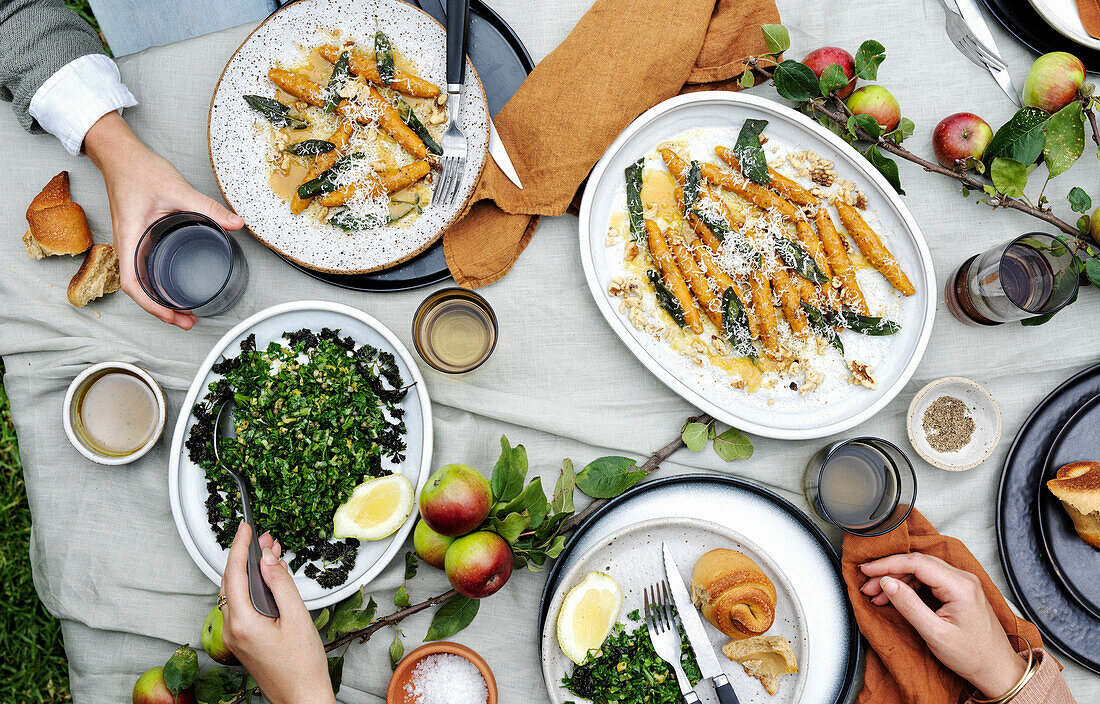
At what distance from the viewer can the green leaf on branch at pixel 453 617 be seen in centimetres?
155

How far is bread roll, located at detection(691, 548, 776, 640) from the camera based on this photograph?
1.48 metres

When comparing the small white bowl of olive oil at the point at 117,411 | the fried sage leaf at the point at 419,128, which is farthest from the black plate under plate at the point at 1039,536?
the small white bowl of olive oil at the point at 117,411

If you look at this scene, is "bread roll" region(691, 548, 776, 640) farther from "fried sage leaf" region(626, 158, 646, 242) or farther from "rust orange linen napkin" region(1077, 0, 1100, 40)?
"rust orange linen napkin" region(1077, 0, 1100, 40)

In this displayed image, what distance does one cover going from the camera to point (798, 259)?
1698 millimetres

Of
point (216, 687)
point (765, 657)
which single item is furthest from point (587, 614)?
point (216, 687)

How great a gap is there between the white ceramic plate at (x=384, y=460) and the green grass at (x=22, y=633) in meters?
0.98

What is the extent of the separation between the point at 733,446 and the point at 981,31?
54.8 inches

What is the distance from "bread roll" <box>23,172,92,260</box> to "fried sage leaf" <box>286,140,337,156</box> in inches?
24.6

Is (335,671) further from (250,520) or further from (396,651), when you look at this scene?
(250,520)

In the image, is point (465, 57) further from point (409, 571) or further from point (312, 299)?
point (409, 571)

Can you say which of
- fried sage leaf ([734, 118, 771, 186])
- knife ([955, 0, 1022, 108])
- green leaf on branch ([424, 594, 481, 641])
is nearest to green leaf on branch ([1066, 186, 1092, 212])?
knife ([955, 0, 1022, 108])

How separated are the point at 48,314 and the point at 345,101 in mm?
1050

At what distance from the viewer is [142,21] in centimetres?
176

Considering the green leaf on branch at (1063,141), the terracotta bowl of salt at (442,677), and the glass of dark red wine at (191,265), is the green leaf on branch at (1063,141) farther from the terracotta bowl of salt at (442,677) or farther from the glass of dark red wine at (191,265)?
the glass of dark red wine at (191,265)
